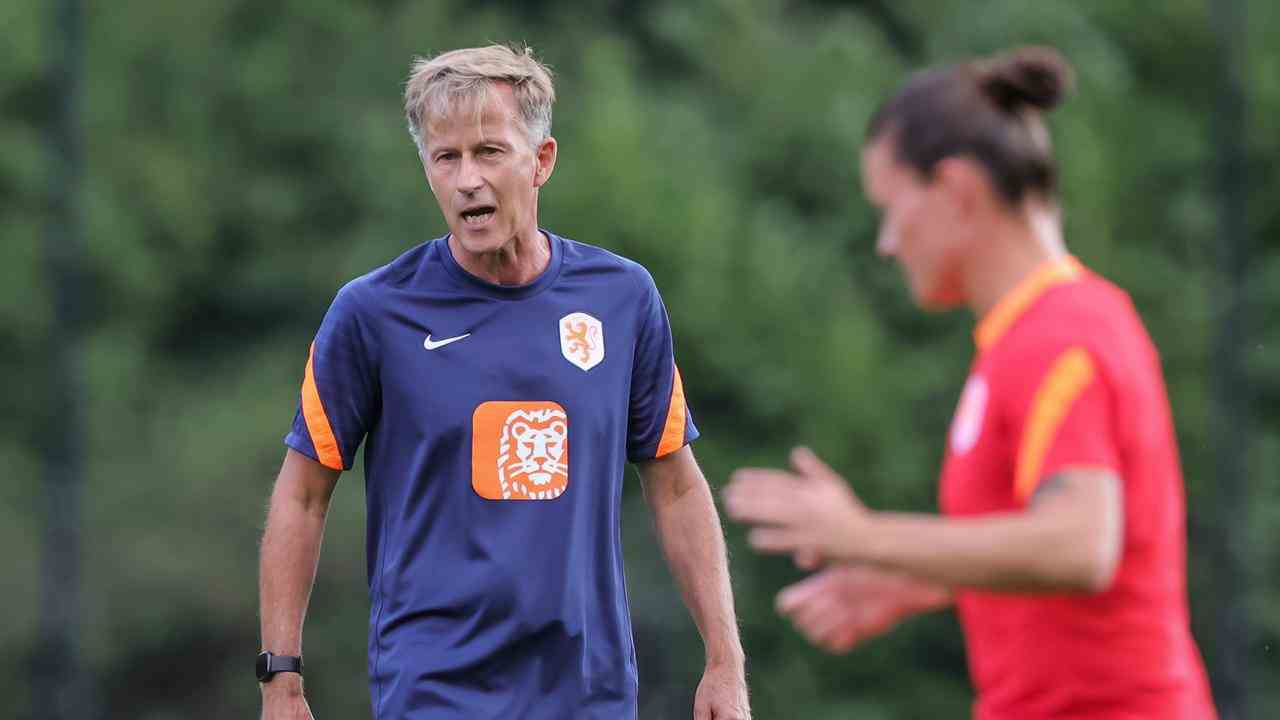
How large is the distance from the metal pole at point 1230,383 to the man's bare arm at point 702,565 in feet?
26.2

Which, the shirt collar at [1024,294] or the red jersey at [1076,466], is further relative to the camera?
the shirt collar at [1024,294]

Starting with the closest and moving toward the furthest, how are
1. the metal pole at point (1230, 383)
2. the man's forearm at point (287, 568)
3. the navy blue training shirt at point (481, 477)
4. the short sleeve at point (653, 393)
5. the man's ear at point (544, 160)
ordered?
1. the navy blue training shirt at point (481, 477)
2. the man's forearm at point (287, 568)
3. the man's ear at point (544, 160)
4. the short sleeve at point (653, 393)
5. the metal pole at point (1230, 383)

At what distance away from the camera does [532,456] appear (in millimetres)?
4035

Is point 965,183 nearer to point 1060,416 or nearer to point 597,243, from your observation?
point 1060,416

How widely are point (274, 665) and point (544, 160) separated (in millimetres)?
1223

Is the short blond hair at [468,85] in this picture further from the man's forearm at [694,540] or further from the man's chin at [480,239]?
the man's forearm at [694,540]

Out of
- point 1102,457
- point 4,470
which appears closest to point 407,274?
point 1102,457

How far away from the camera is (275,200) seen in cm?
1834

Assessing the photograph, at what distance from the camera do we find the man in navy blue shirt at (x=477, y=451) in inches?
158

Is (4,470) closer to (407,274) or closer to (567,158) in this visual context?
(567,158)

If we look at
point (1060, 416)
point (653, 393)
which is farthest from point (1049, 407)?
point (653, 393)

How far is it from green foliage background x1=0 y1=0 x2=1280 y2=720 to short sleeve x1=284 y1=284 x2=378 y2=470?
33.3 feet

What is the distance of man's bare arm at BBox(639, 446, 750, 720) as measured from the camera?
428cm

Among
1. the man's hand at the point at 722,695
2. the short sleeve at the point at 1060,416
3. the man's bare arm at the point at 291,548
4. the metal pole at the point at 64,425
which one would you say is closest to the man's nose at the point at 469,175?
the man's bare arm at the point at 291,548
